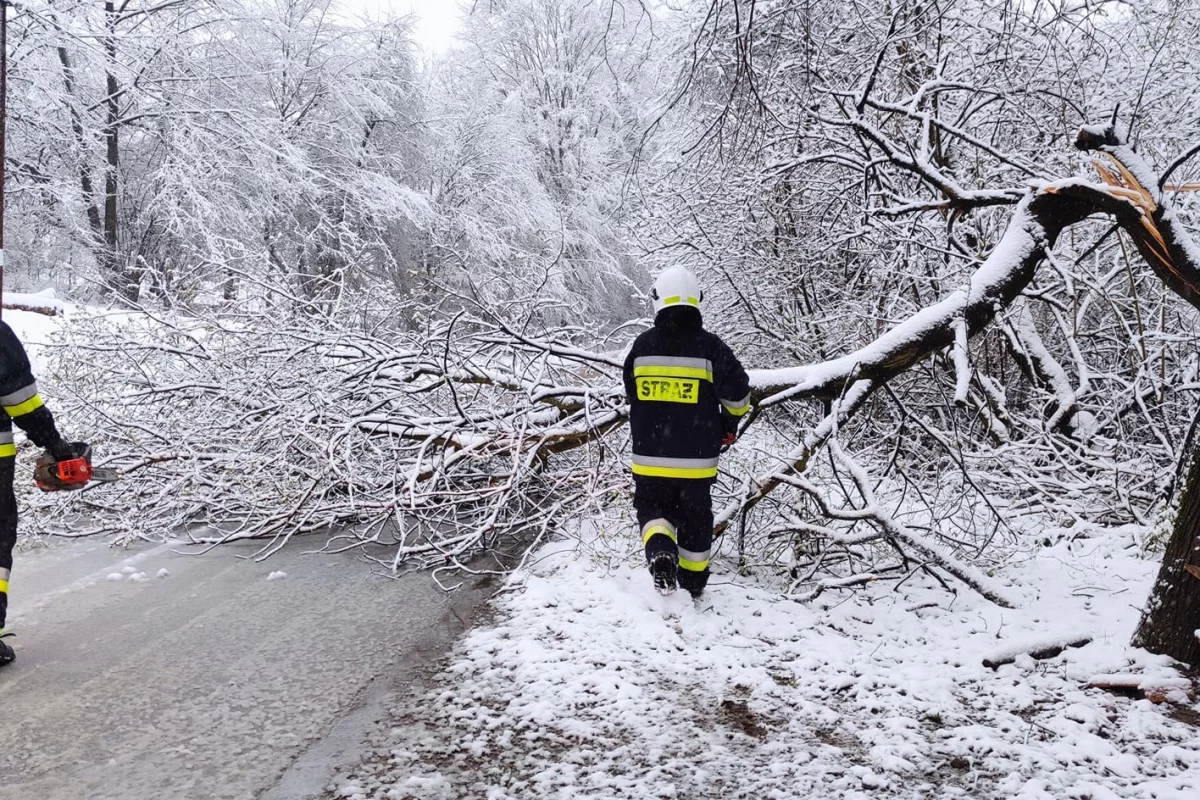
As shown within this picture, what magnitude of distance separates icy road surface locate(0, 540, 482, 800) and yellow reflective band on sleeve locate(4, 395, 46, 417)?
42.2 inches

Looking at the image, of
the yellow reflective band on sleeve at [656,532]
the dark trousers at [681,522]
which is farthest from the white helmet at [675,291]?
the yellow reflective band on sleeve at [656,532]

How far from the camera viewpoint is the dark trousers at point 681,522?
4.11 meters

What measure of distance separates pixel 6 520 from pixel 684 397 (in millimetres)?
3314

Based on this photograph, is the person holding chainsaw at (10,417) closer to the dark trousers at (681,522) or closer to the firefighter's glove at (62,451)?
the firefighter's glove at (62,451)

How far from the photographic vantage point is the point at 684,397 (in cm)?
418

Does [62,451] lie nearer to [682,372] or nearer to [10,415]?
[10,415]

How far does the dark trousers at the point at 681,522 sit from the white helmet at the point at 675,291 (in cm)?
93

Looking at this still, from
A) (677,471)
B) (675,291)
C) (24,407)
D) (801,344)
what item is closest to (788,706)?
(677,471)

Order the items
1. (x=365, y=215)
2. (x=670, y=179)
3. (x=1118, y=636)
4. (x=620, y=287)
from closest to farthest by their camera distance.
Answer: (x=1118, y=636), (x=670, y=179), (x=365, y=215), (x=620, y=287)

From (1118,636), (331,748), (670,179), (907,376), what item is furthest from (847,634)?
(670,179)

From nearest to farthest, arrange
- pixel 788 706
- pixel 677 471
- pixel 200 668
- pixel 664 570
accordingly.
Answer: pixel 788 706, pixel 200 668, pixel 664 570, pixel 677 471

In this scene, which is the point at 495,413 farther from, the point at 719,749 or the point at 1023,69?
the point at 1023,69

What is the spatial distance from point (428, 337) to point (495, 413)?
0.84 metres

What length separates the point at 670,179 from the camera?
9.95m
